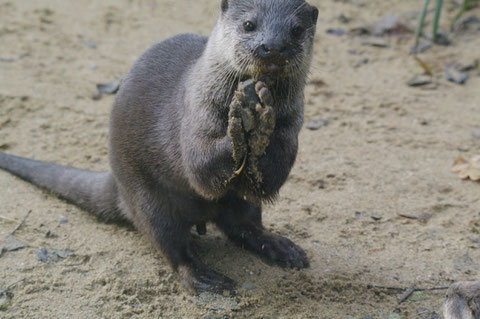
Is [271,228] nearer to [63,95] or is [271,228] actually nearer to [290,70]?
[290,70]

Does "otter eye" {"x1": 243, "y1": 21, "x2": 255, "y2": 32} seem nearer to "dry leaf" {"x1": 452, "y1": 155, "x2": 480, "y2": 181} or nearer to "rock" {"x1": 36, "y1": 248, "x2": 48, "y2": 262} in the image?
"rock" {"x1": 36, "y1": 248, "x2": 48, "y2": 262}

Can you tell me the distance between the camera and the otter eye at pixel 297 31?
2629 mm

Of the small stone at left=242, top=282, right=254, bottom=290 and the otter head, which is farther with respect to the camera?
the small stone at left=242, top=282, right=254, bottom=290

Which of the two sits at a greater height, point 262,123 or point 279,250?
point 262,123

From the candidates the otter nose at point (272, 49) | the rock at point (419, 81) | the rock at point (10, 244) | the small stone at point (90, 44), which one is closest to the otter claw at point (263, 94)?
the otter nose at point (272, 49)

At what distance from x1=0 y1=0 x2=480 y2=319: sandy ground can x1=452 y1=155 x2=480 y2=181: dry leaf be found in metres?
0.06

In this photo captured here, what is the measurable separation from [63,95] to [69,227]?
1840mm

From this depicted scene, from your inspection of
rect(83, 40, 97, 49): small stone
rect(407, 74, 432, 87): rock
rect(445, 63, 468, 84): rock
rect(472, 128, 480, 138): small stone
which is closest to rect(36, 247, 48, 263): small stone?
rect(83, 40, 97, 49): small stone

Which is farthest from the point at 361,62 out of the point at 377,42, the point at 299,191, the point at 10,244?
the point at 10,244

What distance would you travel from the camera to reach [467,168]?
3.95 m

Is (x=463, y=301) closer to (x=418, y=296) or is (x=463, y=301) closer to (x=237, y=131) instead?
(x=418, y=296)

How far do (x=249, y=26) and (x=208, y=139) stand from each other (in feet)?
1.88

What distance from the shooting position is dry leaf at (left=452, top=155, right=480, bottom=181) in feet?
12.6

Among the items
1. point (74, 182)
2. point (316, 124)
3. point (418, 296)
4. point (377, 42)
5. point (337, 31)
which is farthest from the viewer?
point (337, 31)
